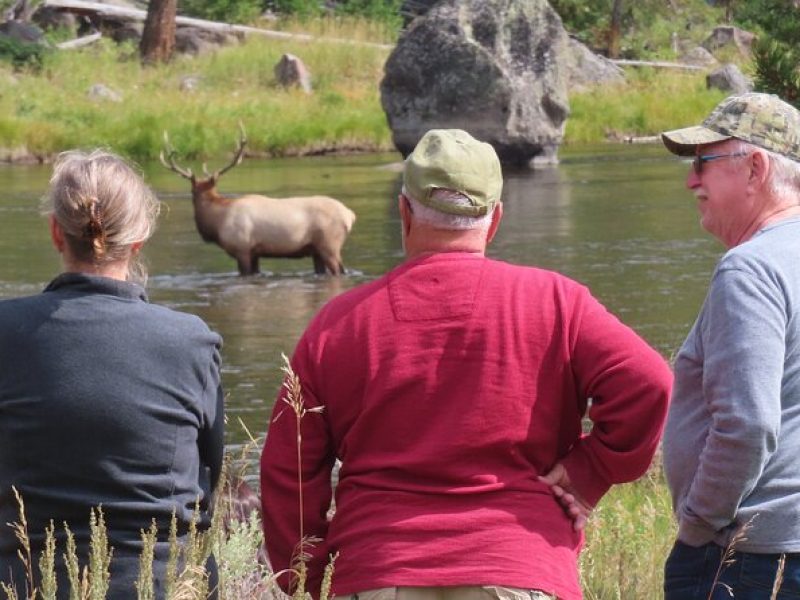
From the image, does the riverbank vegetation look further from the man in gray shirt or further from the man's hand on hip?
the man's hand on hip

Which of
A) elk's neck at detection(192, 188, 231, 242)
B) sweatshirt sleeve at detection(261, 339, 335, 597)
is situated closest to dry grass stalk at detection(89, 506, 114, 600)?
sweatshirt sleeve at detection(261, 339, 335, 597)

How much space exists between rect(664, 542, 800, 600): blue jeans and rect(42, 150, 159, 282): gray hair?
1441 mm

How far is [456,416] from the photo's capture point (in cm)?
386

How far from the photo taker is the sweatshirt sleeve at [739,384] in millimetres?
3855

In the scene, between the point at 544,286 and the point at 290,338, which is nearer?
the point at 544,286

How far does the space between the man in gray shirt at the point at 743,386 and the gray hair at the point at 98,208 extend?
1269 millimetres

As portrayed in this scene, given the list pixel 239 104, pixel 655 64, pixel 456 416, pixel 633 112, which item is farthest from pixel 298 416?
pixel 655 64

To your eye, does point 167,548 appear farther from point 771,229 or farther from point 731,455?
point 771,229

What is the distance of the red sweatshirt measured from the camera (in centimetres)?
380

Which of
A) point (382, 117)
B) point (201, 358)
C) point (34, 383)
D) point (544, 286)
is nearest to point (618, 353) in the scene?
point (544, 286)

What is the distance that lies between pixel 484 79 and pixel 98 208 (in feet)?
102

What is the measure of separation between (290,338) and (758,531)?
11.1 meters

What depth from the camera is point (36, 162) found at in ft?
115

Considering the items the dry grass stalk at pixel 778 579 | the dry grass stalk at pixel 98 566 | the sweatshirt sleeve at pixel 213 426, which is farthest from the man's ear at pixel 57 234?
the dry grass stalk at pixel 778 579
